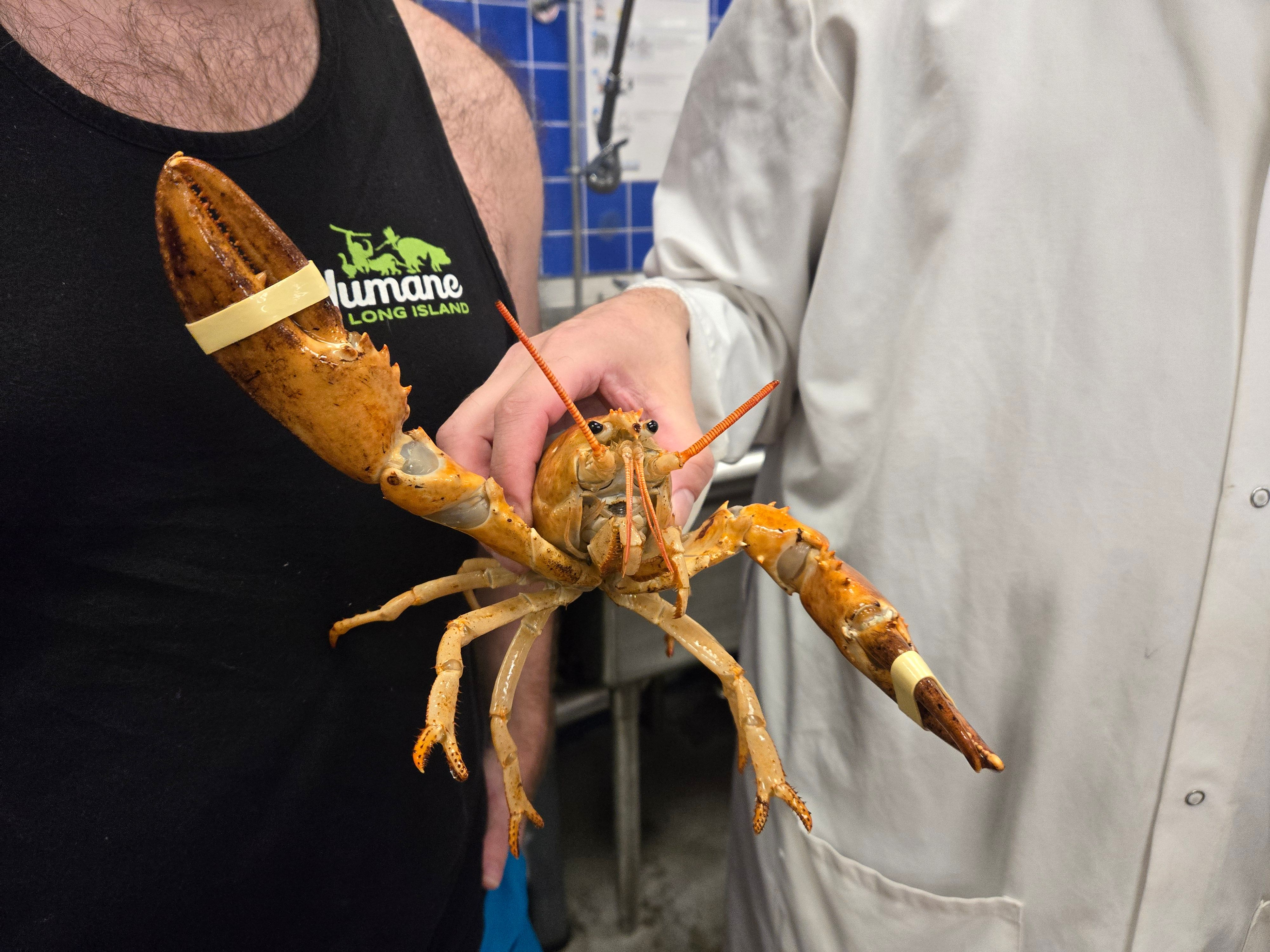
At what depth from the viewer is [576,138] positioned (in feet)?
7.16

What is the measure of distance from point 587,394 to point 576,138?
1716 millimetres

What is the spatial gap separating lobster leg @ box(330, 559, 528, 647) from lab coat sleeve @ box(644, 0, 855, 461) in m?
0.35

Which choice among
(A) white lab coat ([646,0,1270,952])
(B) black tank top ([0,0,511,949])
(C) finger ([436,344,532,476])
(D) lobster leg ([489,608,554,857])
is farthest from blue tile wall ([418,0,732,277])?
(D) lobster leg ([489,608,554,857])

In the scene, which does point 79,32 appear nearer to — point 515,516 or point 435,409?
point 435,409

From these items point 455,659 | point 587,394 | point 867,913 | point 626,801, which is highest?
point 587,394

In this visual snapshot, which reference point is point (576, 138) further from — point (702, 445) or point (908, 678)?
point (908, 678)

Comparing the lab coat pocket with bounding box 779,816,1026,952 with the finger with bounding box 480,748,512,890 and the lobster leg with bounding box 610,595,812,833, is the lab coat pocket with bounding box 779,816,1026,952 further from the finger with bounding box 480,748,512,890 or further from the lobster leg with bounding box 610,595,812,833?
the finger with bounding box 480,748,512,890

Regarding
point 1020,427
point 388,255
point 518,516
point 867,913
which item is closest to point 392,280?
point 388,255

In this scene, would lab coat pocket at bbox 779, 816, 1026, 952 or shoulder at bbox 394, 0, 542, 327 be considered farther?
shoulder at bbox 394, 0, 542, 327

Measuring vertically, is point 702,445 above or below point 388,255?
below

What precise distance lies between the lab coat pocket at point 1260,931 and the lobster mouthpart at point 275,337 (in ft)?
3.76

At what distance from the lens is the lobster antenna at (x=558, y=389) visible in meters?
0.63

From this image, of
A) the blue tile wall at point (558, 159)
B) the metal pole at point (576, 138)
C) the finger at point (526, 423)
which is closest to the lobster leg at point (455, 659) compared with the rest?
the finger at point (526, 423)

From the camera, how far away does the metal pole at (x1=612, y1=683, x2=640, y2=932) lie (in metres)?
1.81
